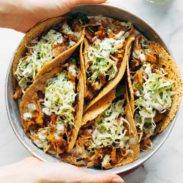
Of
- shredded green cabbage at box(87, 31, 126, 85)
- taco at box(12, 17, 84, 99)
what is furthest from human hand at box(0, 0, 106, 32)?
shredded green cabbage at box(87, 31, 126, 85)

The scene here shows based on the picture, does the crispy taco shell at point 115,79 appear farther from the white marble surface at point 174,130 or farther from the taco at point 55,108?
the white marble surface at point 174,130

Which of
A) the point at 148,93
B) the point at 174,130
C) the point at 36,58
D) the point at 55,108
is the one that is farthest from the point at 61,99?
the point at 174,130

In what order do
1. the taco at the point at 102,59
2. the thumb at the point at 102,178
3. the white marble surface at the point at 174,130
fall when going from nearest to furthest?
the thumb at the point at 102,178 → the taco at the point at 102,59 → the white marble surface at the point at 174,130

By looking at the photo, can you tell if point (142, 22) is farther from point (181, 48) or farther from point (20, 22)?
point (20, 22)

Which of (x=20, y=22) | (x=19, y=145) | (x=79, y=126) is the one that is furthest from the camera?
(x=19, y=145)

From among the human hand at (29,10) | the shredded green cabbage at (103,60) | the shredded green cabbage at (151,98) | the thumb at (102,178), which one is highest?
the human hand at (29,10)

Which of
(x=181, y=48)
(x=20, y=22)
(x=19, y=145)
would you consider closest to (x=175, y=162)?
(x=181, y=48)

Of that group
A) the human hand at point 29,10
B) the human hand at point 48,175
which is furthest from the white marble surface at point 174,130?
the human hand at point 48,175

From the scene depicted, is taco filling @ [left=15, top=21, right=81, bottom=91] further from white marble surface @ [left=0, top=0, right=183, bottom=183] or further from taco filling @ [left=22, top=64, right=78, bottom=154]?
white marble surface @ [left=0, top=0, right=183, bottom=183]
